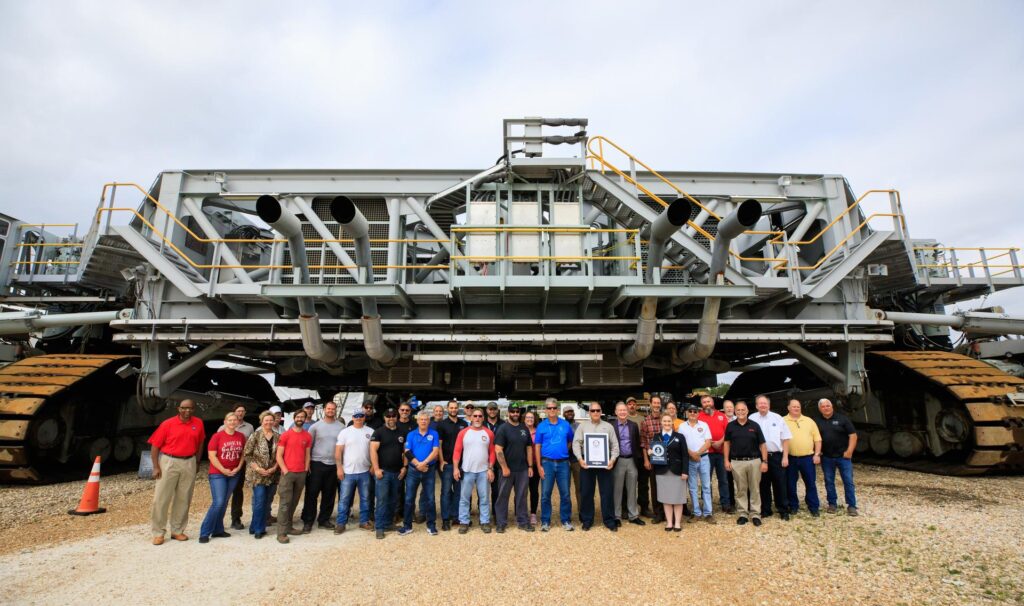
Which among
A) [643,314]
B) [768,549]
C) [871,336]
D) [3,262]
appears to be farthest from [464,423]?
[3,262]

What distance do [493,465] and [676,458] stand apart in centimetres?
229

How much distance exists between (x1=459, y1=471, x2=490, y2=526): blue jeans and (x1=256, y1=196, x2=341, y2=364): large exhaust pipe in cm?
345

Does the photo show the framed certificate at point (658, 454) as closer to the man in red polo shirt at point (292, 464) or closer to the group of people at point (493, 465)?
the group of people at point (493, 465)

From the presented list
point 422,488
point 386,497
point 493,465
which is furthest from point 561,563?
point 386,497

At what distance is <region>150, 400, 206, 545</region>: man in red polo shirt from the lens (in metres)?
5.42

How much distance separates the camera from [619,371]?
9672 millimetres

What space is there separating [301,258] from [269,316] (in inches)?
98.7

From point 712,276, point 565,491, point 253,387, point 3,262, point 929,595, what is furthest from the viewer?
point 253,387

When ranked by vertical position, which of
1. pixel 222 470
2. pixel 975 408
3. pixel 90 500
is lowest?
pixel 90 500

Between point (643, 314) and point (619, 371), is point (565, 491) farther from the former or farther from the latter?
point (619, 371)

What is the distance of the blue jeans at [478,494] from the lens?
19.5 ft

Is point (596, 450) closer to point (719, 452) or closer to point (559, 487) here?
point (559, 487)

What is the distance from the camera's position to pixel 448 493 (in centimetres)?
619

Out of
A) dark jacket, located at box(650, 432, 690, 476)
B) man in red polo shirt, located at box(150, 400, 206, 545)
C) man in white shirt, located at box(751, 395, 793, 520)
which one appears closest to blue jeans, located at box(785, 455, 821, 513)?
man in white shirt, located at box(751, 395, 793, 520)
